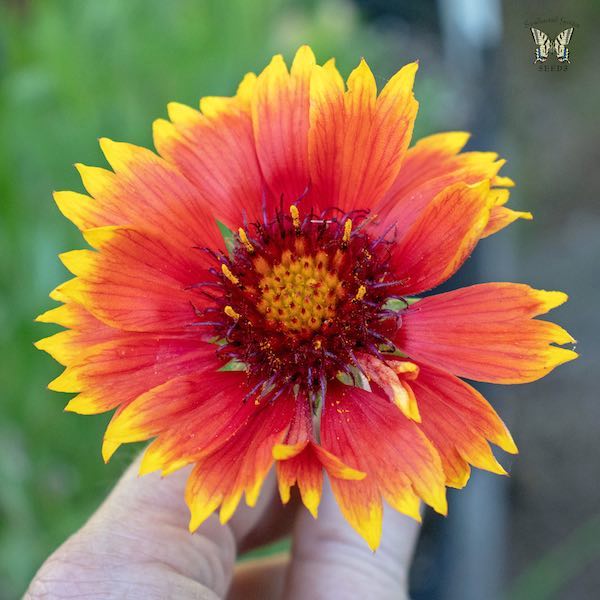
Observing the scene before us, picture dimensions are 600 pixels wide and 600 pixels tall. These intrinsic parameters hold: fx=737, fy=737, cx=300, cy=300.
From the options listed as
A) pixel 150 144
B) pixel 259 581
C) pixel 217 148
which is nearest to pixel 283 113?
pixel 217 148

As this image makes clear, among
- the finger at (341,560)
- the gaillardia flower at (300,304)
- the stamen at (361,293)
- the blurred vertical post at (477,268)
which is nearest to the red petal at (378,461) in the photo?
the gaillardia flower at (300,304)

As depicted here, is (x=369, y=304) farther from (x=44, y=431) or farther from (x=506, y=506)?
(x=506, y=506)

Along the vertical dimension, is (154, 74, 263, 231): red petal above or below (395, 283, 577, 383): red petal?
above

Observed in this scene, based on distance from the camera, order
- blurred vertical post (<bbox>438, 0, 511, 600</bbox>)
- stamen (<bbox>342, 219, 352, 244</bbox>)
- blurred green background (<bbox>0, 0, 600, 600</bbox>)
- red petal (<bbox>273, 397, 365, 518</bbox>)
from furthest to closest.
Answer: blurred vertical post (<bbox>438, 0, 511, 600</bbox>), blurred green background (<bbox>0, 0, 600, 600</bbox>), stamen (<bbox>342, 219, 352, 244</bbox>), red petal (<bbox>273, 397, 365, 518</bbox>)

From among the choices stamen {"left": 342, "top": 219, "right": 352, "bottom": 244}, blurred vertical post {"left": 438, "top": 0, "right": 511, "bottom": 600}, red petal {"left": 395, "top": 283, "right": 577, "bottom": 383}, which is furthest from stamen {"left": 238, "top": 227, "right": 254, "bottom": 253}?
blurred vertical post {"left": 438, "top": 0, "right": 511, "bottom": 600}

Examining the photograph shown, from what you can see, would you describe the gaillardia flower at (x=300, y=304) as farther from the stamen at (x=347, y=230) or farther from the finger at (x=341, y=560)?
the finger at (x=341, y=560)

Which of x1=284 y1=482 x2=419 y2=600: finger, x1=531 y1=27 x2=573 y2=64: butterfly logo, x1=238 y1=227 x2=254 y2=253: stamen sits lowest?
x1=284 y1=482 x2=419 y2=600: finger

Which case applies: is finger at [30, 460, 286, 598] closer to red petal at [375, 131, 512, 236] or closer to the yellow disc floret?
the yellow disc floret
